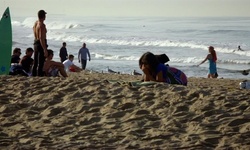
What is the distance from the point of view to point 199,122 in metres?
5.83

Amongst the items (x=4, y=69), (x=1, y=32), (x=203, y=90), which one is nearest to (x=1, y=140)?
(x=203, y=90)

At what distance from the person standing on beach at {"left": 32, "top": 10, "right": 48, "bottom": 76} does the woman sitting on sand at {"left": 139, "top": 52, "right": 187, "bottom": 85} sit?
2.34 m

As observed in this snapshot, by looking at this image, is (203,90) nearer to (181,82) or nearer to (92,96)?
(181,82)

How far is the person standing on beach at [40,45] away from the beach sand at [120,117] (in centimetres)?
140

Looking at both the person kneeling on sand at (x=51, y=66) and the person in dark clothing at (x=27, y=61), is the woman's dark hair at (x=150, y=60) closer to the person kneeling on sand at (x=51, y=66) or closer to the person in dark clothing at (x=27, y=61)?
the person kneeling on sand at (x=51, y=66)

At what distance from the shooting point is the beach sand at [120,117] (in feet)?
17.4

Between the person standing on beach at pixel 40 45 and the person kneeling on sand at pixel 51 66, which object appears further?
the person kneeling on sand at pixel 51 66

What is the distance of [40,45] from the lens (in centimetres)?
929

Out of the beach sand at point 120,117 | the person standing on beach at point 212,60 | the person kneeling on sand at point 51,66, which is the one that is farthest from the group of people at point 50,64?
the person standing on beach at point 212,60

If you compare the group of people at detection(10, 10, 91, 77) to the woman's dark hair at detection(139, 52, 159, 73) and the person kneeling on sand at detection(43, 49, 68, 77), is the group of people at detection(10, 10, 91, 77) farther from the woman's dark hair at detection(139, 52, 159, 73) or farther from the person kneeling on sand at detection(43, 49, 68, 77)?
the woman's dark hair at detection(139, 52, 159, 73)

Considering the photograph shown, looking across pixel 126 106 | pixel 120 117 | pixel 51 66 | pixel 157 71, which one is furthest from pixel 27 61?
pixel 120 117

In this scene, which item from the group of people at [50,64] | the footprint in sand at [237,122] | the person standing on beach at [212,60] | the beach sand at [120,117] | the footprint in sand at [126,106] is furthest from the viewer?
the person standing on beach at [212,60]

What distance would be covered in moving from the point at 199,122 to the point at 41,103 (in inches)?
88.1

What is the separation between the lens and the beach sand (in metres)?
5.31
